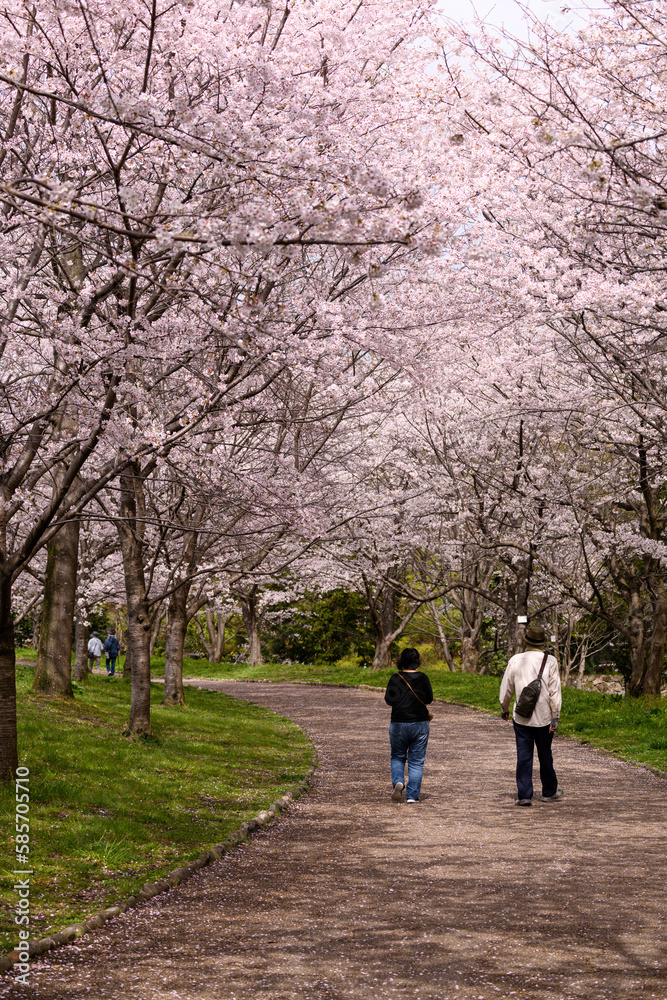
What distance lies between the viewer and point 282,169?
24.5 feet

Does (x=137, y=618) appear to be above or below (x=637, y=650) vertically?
above

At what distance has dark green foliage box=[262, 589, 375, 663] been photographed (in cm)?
4197

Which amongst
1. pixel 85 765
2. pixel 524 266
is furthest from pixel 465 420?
pixel 85 765

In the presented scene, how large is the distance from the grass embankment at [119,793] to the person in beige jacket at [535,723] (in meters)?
2.80

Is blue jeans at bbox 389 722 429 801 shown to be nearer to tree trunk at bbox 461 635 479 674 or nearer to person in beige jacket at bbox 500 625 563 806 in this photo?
person in beige jacket at bbox 500 625 563 806

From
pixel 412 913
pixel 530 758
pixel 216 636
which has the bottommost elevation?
pixel 412 913

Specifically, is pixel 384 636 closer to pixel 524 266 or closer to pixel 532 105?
pixel 524 266

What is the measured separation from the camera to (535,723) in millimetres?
10125

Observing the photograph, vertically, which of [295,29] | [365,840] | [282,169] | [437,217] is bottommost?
[365,840]

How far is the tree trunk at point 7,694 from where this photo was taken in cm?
863

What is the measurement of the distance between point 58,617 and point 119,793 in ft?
22.0

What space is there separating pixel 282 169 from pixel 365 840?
588 cm

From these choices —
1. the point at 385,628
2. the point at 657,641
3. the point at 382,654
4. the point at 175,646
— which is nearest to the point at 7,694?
the point at 175,646

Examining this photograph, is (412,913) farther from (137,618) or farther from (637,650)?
(637,650)
